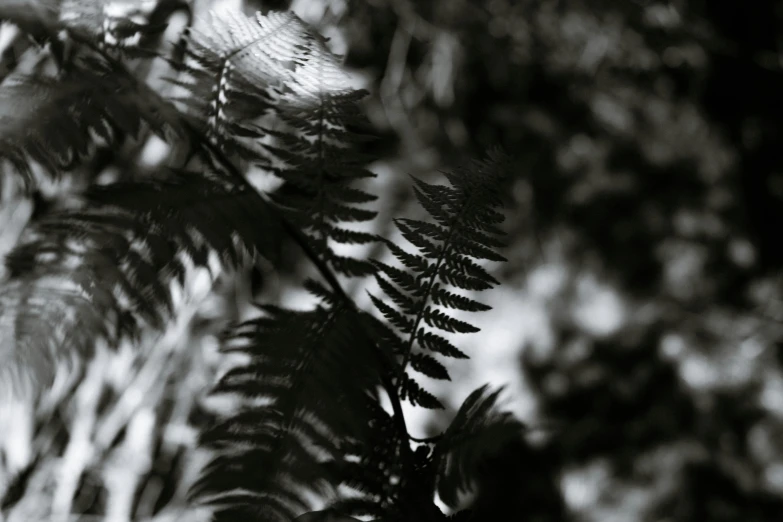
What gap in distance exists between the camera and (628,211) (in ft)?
6.61

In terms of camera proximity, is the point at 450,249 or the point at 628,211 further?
the point at 628,211

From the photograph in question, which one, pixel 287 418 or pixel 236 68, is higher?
pixel 236 68

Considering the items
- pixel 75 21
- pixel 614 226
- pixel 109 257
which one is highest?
pixel 614 226

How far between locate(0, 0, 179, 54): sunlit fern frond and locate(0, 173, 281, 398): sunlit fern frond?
0.61ft

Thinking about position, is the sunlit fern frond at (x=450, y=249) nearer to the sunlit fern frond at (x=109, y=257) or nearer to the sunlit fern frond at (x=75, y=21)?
the sunlit fern frond at (x=109, y=257)

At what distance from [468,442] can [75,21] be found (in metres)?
0.66

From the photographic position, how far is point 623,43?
205cm

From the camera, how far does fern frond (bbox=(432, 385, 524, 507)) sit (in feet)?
2.19

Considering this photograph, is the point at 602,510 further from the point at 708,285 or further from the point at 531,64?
the point at 531,64

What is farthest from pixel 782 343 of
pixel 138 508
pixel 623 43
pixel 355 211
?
pixel 138 508

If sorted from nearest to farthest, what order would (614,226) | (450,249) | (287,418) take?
(287,418)
(450,249)
(614,226)

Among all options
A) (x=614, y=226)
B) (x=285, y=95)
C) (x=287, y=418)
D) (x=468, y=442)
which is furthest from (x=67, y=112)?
(x=614, y=226)

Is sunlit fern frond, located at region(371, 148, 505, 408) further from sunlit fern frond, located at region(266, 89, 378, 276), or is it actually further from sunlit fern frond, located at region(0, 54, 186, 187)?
sunlit fern frond, located at region(0, 54, 186, 187)

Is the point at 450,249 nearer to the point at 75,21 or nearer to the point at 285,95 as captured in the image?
the point at 285,95
